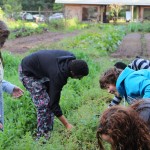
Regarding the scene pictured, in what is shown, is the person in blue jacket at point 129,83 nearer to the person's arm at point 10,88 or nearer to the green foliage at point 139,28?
the person's arm at point 10,88

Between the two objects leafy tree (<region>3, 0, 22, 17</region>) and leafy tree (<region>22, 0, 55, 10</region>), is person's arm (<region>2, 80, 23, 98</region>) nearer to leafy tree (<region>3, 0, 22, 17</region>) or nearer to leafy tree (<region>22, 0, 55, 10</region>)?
leafy tree (<region>3, 0, 22, 17</region>)

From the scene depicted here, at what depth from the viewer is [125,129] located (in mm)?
2336

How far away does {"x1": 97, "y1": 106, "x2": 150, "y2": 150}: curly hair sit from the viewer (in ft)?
7.65

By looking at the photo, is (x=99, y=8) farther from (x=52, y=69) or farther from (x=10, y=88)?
(x=10, y=88)

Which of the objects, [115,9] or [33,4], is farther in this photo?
[33,4]

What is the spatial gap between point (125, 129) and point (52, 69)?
2.61 m

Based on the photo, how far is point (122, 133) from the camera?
2.33 metres

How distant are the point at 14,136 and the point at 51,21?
86.6 ft

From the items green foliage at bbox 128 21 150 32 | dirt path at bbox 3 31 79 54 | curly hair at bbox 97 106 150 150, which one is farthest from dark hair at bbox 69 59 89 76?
green foliage at bbox 128 21 150 32

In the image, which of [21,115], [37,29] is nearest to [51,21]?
[37,29]

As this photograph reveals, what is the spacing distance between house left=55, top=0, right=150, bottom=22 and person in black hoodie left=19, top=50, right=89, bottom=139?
37.0 meters

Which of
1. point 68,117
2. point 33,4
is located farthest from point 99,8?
point 68,117

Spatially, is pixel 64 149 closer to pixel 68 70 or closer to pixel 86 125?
pixel 86 125

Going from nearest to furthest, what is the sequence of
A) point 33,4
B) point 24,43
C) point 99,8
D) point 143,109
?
point 143,109, point 24,43, point 99,8, point 33,4
